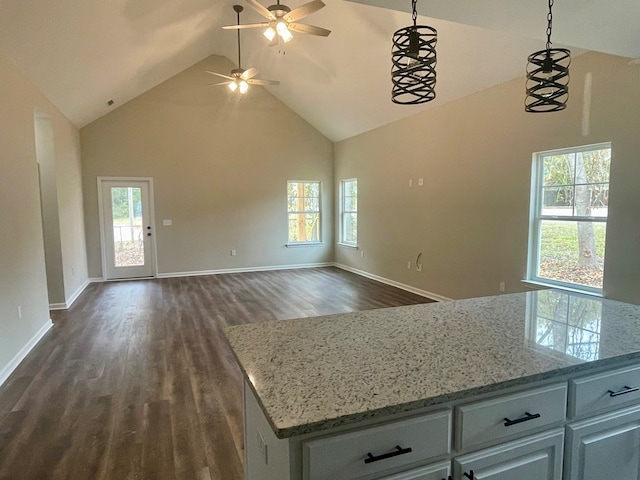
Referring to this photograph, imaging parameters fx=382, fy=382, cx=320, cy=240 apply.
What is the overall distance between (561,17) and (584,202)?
6.53ft

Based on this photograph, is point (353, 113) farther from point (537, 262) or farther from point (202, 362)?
point (202, 362)

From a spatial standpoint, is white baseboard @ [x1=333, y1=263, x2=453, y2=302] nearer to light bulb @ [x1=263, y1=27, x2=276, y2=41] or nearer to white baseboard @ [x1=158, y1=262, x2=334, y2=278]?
white baseboard @ [x1=158, y1=262, x2=334, y2=278]

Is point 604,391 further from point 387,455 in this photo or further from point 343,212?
point 343,212

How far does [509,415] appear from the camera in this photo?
116 cm

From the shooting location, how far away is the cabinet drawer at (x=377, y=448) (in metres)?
0.95

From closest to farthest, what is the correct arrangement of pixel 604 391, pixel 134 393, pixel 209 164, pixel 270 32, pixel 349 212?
pixel 604 391 → pixel 134 393 → pixel 270 32 → pixel 209 164 → pixel 349 212

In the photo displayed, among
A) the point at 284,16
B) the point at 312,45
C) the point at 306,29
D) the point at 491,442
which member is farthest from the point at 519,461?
the point at 312,45

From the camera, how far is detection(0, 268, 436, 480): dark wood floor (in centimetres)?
211

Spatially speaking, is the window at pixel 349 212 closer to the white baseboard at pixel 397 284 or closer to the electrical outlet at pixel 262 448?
the white baseboard at pixel 397 284

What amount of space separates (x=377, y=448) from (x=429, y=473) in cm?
20

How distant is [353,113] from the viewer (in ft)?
22.8

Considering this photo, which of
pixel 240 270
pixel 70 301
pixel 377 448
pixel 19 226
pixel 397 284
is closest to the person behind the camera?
pixel 377 448

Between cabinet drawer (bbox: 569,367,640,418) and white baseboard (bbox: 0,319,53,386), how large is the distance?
151 inches

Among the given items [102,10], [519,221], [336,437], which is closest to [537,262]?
[519,221]
